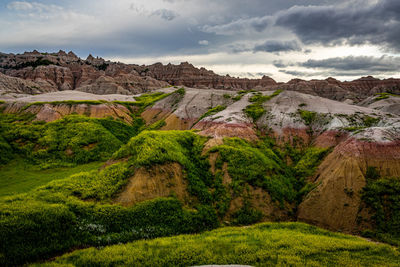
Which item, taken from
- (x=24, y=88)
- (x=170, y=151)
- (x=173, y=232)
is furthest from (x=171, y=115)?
(x=24, y=88)

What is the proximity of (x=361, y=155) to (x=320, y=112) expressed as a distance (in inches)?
398

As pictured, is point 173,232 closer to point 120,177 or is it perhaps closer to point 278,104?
point 120,177

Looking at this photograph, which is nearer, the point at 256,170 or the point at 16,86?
the point at 256,170

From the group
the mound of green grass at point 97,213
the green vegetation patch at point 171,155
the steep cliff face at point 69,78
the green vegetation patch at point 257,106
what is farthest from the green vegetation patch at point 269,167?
the steep cliff face at point 69,78

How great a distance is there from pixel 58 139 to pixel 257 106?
82.8ft

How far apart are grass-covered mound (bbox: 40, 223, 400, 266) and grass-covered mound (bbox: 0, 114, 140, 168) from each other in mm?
16469

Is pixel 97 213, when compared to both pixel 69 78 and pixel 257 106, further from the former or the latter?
pixel 69 78

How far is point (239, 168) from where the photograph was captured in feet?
55.8

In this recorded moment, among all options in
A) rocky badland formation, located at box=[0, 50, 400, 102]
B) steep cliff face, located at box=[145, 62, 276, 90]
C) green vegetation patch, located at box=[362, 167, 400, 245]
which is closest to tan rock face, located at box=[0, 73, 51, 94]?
rocky badland formation, located at box=[0, 50, 400, 102]

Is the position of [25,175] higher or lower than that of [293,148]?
lower

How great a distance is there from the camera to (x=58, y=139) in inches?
980

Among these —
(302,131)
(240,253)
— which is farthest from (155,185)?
(302,131)

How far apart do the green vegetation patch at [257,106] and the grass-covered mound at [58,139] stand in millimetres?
17408

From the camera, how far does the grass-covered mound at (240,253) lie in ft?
27.3
